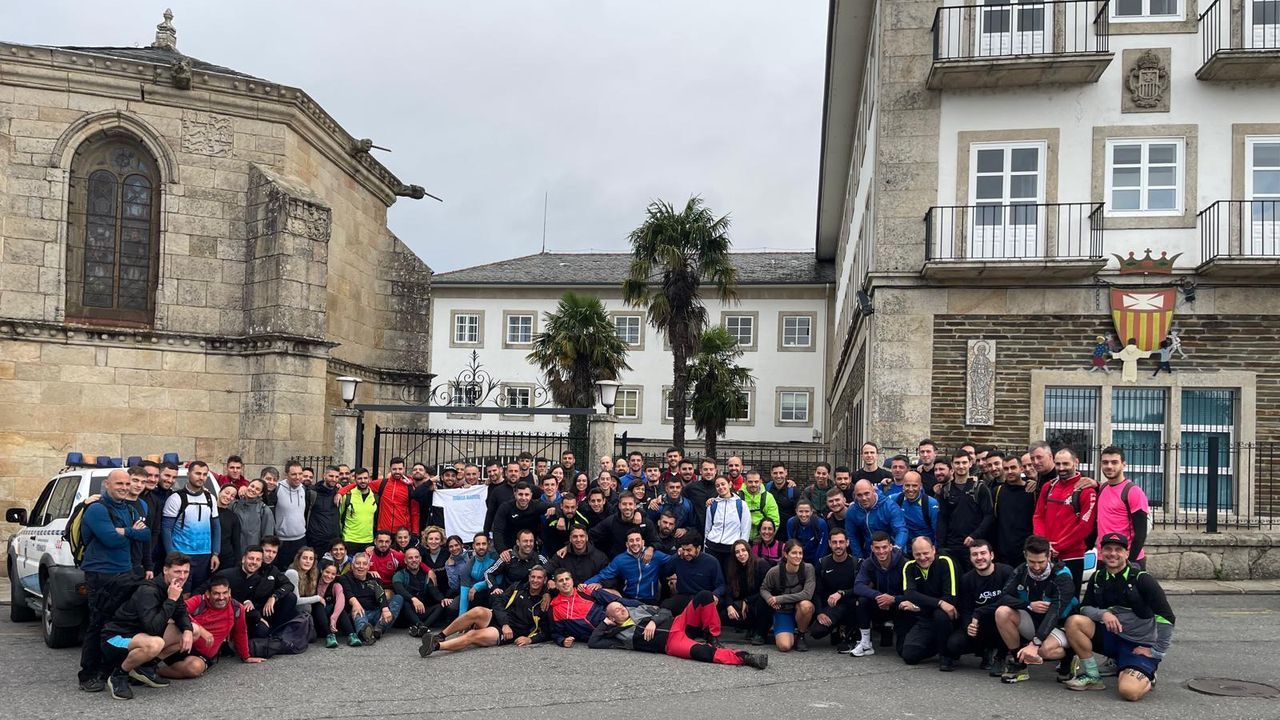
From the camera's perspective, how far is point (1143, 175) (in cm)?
1819

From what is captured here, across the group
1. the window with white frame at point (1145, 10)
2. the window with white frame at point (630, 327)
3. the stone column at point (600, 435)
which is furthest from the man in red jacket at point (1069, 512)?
the window with white frame at point (630, 327)

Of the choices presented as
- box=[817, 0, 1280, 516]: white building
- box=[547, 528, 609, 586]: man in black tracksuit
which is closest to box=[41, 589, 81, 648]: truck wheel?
box=[547, 528, 609, 586]: man in black tracksuit

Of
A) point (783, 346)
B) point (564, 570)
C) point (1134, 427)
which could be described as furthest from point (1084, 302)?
point (783, 346)

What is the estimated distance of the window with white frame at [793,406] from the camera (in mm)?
48406

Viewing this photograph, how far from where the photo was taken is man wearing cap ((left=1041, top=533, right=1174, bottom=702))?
8.46 metres

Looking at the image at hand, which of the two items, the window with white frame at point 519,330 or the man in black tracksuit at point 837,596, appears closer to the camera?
the man in black tracksuit at point 837,596

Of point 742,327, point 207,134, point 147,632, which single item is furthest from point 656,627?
point 742,327

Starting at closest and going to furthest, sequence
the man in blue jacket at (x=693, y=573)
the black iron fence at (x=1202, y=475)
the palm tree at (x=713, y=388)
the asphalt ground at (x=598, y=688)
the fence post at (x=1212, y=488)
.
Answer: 1. the asphalt ground at (x=598, y=688)
2. the man in blue jacket at (x=693, y=573)
3. the fence post at (x=1212, y=488)
4. the black iron fence at (x=1202, y=475)
5. the palm tree at (x=713, y=388)

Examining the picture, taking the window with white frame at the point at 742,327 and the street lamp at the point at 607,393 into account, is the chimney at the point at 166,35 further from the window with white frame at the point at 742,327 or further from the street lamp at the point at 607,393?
the window with white frame at the point at 742,327

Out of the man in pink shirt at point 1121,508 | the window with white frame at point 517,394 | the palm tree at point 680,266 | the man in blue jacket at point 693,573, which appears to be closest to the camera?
the man in pink shirt at point 1121,508

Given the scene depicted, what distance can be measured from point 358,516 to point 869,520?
18.3ft

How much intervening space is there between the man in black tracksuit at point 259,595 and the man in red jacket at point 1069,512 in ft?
22.4

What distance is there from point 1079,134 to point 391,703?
14726mm

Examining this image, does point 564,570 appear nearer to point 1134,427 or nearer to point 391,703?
point 391,703
